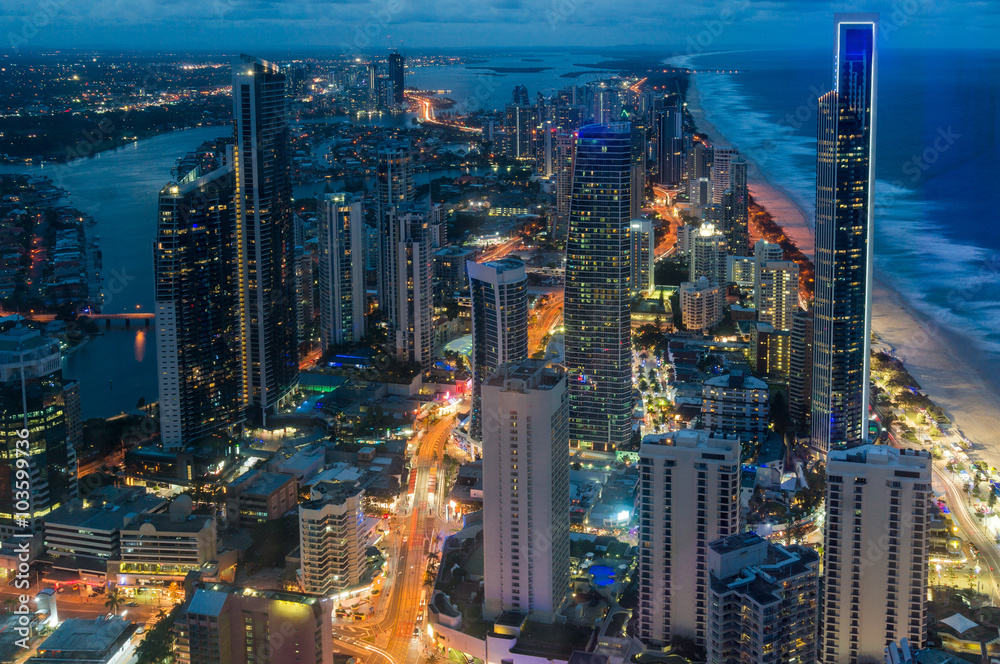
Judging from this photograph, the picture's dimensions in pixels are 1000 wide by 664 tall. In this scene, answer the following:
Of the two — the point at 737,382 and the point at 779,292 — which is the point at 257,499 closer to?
the point at 737,382

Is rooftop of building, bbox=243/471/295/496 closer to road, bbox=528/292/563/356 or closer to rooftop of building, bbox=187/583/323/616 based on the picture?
rooftop of building, bbox=187/583/323/616

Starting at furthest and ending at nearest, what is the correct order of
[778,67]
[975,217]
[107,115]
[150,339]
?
1. [778,67]
2. [975,217]
3. [107,115]
4. [150,339]

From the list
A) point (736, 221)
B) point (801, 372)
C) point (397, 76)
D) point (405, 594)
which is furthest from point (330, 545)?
point (397, 76)

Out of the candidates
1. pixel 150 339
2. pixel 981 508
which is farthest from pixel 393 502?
pixel 150 339

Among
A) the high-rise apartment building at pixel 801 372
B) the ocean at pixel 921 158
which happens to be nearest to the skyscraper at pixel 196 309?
the high-rise apartment building at pixel 801 372

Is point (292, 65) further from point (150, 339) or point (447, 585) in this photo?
point (447, 585)

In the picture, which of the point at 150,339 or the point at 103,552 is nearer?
the point at 103,552
